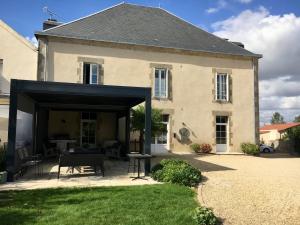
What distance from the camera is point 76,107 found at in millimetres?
14336

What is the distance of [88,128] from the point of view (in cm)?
1623

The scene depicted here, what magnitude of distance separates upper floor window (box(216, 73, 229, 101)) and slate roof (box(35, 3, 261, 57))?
1.37 meters

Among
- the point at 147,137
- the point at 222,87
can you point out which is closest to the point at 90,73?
the point at 222,87

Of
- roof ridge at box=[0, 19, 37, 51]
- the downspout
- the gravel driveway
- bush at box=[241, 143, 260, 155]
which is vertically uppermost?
Result: roof ridge at box=[0, 19, 37, 51]

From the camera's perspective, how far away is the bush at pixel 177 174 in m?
7.48

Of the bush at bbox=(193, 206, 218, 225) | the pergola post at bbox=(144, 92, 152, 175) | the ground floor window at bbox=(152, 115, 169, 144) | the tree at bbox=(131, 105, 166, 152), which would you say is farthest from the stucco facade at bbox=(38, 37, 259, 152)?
the bush at bbox=(193, 206, 218, 225)

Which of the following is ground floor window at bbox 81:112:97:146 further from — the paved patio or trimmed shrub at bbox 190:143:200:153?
the paved patio

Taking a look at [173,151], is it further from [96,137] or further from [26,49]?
[26,49]

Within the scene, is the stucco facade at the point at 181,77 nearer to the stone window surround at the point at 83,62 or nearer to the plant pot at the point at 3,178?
the stone window surround at the point at 83,62

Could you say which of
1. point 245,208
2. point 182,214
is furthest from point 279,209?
point 182,214

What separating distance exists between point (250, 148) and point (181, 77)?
5465 millimetres

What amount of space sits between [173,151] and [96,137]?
4094 mm

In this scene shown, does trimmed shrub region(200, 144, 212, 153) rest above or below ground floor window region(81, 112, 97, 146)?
below

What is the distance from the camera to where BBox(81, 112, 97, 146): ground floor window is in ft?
52.9
